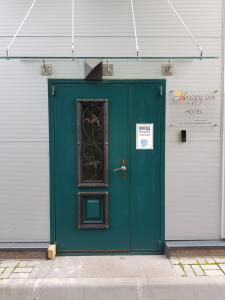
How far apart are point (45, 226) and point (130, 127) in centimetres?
181

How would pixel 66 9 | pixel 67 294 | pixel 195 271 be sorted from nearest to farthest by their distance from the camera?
pixel 67 294, pixel 195 271, pixel 66 9

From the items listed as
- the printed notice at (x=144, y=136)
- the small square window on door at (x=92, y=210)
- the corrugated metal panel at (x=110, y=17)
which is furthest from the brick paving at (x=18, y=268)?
the corrugated metal panel at (x=110, y=17)

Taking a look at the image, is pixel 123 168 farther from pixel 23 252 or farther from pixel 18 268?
pixel 18 268

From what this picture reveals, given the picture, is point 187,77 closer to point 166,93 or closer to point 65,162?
point 166,93

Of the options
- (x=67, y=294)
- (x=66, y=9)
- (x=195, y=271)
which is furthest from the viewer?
(x=66, y=9)

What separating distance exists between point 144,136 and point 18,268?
2376mm

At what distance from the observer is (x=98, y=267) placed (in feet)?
13.0

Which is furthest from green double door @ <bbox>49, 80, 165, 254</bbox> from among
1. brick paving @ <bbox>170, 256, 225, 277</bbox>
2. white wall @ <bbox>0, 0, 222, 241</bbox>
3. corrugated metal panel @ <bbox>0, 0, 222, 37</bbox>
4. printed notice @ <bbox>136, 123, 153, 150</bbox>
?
corrugated metal panel @ <bbox>0, 0, 222, 37</bbox>

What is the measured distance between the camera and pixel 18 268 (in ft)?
12.8

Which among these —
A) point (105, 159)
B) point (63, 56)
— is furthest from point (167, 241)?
point (63, 56)

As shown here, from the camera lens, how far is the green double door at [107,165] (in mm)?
4199

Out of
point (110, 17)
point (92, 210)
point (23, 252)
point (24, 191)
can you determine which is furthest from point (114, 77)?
point (23, 252)

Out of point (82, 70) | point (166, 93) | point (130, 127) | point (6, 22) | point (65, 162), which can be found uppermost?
point (6, 22)

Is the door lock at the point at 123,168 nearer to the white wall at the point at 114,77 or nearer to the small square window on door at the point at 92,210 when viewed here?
the small square window on door at the point at 92,210
